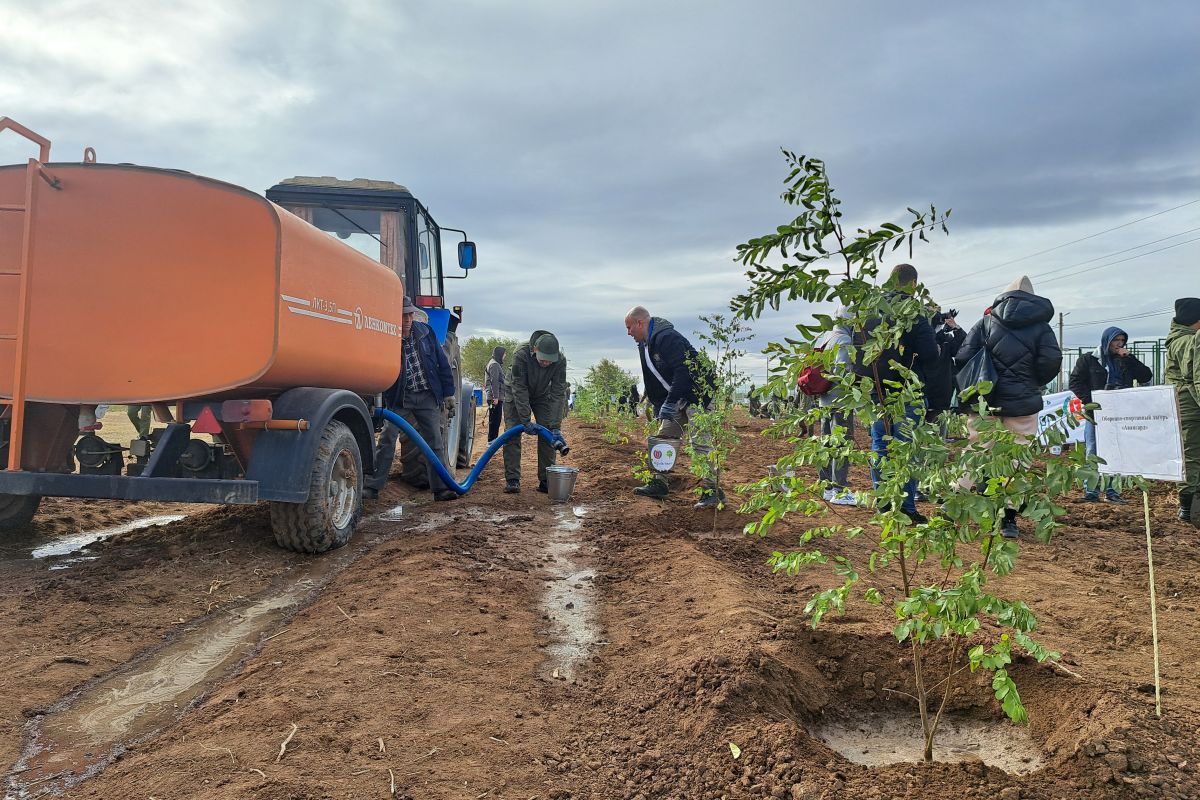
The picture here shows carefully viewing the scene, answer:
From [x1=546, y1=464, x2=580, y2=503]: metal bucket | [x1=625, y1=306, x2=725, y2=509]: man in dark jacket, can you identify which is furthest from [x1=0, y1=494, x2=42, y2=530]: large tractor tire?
[x1=625, y1=306, x2=725, y2=509]: man in dark jacket

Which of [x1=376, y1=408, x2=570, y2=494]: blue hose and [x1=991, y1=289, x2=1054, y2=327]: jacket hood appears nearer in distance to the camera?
[x1=991, y1=289, x2=1054, y2=327]: jacket hood

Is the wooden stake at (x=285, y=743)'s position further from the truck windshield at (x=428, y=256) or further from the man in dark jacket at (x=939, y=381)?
the truck windshield at (x=428, y=256)

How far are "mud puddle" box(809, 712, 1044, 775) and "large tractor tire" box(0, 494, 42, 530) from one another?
5702 millimetres

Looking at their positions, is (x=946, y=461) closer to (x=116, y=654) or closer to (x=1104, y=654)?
(x=1104, y=654)

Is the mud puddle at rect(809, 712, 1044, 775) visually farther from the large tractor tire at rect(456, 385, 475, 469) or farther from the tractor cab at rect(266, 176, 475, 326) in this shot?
the large tractor tire at rect(456, 385, 475, 469)

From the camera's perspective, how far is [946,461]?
83.3 inches

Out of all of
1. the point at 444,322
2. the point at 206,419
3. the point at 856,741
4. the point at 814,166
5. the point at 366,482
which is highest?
the point at 444,322

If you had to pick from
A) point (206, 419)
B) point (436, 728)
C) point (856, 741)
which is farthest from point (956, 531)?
point (206, 419)

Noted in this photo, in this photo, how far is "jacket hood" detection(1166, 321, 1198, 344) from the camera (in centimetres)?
600

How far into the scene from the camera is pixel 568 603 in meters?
4.08

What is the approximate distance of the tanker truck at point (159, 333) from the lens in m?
4.39

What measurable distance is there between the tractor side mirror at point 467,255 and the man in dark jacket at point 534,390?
1.24 m

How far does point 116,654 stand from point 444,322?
536 centimetres

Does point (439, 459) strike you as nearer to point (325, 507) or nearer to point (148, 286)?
point (325, 507)
